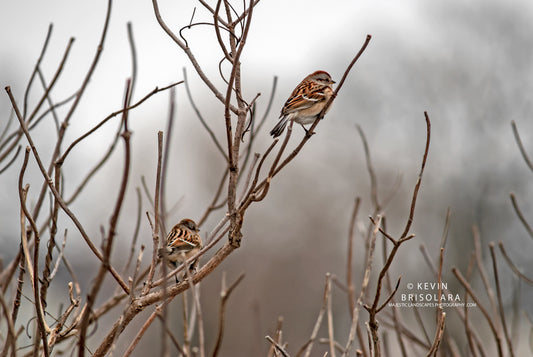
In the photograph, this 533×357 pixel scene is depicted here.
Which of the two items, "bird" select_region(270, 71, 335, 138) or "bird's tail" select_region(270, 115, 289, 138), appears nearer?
"bird's tail" select_region(270, 115, 289, 138)

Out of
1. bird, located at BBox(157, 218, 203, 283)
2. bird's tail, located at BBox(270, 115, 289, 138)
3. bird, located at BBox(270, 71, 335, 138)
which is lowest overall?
bird, located at BBox(157, 218, 203, 283)

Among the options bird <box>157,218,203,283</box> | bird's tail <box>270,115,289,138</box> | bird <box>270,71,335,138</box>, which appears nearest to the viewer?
bird <box>157,218,203,283</box>

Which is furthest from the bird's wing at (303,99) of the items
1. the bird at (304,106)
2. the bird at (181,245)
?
the bird at (181,245)

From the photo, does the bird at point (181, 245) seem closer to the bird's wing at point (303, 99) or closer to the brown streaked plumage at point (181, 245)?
the brown streaked plumage at point (181, 245)

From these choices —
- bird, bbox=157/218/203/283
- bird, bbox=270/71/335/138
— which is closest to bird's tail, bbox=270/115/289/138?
bird, bbox=270/71/335/138

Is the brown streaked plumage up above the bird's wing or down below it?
below

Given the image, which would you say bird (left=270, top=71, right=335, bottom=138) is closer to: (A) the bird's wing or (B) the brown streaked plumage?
(A) the bird's wing

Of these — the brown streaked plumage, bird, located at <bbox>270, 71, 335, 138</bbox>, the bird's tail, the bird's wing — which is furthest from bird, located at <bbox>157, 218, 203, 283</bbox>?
the bird's wing

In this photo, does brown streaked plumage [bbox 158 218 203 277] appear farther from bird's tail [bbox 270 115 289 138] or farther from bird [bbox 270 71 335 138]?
bird [bbox 270 71 335 138]

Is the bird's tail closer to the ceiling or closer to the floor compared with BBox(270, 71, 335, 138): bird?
closer to the floor

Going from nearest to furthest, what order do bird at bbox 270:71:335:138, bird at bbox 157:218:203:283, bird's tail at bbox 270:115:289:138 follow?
bird at bbox 157:218:203:283 < bird's tail at bbox 270:115:289:138 < bird at bbox 270:71:335:138

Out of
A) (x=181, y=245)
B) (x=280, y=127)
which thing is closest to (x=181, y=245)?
(x=181, y=245)

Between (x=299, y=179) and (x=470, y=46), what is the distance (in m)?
8.99

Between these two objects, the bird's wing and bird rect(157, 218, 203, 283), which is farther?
the bird's wing
